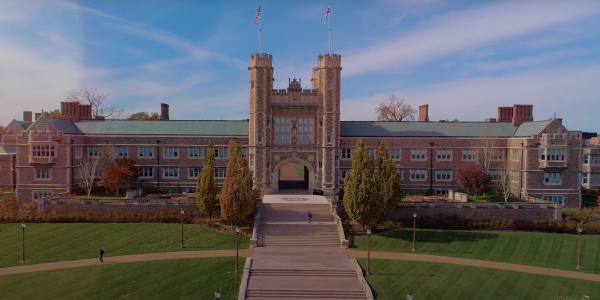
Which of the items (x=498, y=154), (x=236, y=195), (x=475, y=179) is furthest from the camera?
(x=498, y=154)

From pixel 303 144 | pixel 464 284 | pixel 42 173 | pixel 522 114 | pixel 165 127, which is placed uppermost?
pixel 522 114

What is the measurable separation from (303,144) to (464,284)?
2491 cm

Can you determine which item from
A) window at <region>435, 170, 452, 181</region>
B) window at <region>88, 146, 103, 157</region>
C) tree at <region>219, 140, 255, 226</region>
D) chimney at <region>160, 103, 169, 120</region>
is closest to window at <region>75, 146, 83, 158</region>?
window at <region>88, 146, 103, 157</region>

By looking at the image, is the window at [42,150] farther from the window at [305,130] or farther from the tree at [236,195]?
the window at [305,130]

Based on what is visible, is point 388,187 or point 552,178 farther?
point 552,178

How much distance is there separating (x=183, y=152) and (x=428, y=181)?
29034 mm

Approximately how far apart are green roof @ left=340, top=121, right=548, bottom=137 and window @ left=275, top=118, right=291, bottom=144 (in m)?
6.78

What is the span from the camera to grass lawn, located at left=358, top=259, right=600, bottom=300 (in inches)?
950

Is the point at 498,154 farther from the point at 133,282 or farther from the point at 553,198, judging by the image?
the point at 133,282

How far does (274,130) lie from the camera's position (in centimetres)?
4684

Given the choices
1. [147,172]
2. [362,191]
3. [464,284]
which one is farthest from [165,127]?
[464,284]

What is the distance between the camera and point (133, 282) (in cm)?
2498

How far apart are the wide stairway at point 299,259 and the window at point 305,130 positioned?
955 cm

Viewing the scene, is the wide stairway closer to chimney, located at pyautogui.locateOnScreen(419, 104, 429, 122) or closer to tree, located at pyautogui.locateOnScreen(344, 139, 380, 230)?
tree, located at pyautogui.locateOnScreen(344, 139, 380, 230)
